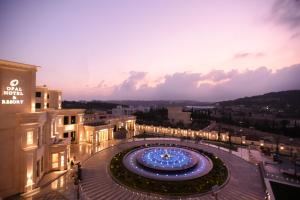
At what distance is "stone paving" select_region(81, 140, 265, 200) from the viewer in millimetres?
19594

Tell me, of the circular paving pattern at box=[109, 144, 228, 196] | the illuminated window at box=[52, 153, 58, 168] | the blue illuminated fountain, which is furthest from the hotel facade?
the blue illuminated fountain

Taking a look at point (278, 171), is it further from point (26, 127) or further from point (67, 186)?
point (26, 127)

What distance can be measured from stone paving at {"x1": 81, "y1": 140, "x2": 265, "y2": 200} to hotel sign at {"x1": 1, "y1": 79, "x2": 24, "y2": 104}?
37.0ft

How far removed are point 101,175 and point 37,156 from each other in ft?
24.8

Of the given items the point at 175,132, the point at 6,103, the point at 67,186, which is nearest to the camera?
the point at 6,103

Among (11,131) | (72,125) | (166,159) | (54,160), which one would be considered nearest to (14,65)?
(11,131)

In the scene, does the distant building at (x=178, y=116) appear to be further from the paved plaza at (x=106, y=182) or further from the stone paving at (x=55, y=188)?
the stone paving at (x=55, y=188)

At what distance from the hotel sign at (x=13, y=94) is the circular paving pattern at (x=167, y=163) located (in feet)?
48.7

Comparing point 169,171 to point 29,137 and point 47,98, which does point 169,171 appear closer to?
point 29,137

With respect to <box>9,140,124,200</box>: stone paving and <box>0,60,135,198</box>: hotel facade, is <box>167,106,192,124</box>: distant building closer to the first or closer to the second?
<box>9,140,124,200</box>: stone paving

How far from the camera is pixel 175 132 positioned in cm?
5081

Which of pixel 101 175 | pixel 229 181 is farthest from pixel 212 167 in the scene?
pixel 101 175

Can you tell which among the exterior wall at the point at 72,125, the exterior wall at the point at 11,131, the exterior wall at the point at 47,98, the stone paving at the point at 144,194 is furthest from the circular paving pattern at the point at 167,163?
the exterior wall at the point at 47,98

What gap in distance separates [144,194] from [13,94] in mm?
16592
